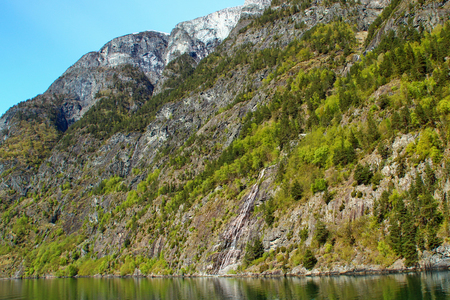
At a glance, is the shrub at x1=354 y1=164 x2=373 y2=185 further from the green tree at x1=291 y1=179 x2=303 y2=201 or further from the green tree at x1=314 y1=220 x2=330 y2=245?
the green tree at x1=291 y1=179 x2=303 y2=201

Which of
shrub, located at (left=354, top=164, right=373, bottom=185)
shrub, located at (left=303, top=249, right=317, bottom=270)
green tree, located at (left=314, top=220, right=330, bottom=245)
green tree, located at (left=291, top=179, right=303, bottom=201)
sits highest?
shrub, located at (left=354, top=164, right=373, bottom=185)

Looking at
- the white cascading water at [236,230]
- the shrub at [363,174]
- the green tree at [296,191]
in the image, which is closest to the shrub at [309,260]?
the shrub at [363,174]

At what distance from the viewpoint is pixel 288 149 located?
89.7 m

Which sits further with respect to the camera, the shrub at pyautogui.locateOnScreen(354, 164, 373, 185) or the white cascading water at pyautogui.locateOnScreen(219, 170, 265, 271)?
the white cascading water at pyautogui.locateOnScreen(219, 170, 265, 271)

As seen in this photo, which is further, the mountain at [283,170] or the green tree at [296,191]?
the green tree at [296,191]

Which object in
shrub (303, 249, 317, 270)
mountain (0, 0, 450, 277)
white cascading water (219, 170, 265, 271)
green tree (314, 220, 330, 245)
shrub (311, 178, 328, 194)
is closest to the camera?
mountain (0, 0, 450, 277)

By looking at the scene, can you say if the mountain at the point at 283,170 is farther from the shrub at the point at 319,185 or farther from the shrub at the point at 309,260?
the shrub at the point at 319,185

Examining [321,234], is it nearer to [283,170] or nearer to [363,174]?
[363,174]

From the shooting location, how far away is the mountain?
5383 cm

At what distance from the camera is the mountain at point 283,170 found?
5383 centimetres

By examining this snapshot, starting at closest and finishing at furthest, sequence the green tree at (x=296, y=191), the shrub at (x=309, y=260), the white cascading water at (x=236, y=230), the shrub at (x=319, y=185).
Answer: the shrub at (x=309, y=260) < the shrub at (x=319, y=185) < the green tree at (x=296, y=191) < the white cascading water at (x=236, y=230)

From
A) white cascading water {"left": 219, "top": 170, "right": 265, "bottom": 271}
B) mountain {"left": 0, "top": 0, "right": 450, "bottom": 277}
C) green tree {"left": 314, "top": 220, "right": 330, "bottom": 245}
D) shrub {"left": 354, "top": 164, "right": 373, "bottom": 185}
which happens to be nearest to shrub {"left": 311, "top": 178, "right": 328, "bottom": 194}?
mountain {"left": 0, "top": 0, "right": 450, "bottom": 277}

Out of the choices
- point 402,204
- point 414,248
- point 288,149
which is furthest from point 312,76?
point 414,248

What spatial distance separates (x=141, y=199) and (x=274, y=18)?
12670cm
